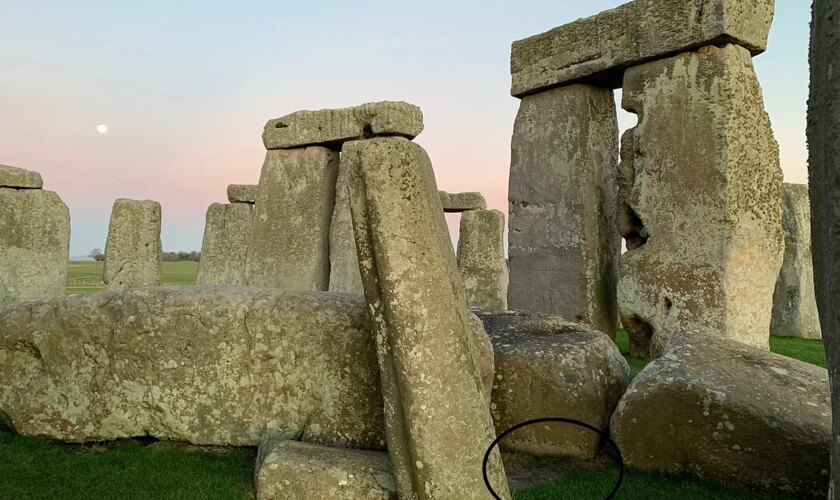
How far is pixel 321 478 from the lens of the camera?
291cm

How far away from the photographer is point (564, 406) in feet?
12.6

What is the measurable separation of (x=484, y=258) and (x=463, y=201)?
69.6 inches

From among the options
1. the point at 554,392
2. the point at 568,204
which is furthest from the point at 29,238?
the point at 554,392

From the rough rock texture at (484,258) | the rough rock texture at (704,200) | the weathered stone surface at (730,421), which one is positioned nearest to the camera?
the weathered stone surface at (730,421)

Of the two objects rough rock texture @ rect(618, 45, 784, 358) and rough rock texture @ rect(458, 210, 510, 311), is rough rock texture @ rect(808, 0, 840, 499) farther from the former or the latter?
rough rock texture @ rect(458, 210, 510, 311)

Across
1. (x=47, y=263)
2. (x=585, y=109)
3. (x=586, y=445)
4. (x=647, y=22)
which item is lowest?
(x=586, y=445)

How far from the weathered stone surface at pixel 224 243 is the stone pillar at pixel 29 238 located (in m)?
3.45

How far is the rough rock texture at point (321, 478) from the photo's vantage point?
9.46 ft

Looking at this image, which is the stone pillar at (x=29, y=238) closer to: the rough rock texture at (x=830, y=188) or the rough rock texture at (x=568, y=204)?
the rough rock texture at (x=568, y=204)

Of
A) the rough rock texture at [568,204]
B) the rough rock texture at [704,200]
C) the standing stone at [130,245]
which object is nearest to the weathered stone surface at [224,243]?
the standing stone at [130,245]

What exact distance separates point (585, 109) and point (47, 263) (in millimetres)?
7453

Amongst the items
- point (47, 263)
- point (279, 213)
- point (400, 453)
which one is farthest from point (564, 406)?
point (47, 263)

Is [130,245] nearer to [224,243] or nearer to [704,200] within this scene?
[224,243]

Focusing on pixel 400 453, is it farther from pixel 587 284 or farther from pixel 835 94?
pixel 587 284
